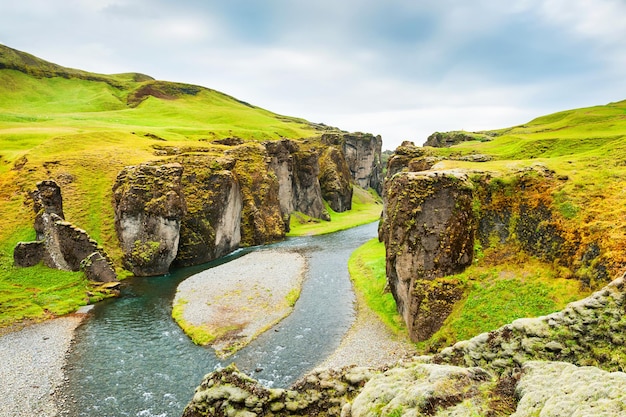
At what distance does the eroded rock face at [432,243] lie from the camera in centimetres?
2888

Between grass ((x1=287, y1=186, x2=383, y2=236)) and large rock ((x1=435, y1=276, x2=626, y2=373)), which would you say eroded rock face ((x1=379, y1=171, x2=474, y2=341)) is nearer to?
large rock ((x1=435, y1=276, x2=626, y2=373))

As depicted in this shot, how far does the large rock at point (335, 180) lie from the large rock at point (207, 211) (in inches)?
2709

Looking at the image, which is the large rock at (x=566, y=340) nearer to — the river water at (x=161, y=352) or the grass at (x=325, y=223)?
the river water at (x=161, y=352)

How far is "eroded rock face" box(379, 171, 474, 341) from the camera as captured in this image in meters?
28.9

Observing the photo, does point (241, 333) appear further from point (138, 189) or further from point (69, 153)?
point (69, 153)

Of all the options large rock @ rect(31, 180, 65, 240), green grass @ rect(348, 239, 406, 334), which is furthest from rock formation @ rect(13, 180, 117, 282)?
green grass @ rect(348, 239, 406, 334)

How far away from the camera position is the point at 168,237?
55.6 m

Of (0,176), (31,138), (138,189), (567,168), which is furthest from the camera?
(31,138)

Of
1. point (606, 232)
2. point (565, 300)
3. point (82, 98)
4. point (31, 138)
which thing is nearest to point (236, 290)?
point (565, 300)

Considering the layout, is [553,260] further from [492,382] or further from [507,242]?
[492,382]

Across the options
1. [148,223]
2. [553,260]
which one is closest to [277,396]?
[553,260]

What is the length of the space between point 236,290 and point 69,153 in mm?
53724

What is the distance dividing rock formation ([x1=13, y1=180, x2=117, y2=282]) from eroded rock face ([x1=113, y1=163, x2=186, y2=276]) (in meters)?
5.48

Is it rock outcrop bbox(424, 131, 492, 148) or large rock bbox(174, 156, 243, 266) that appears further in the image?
rock outcrop bbox(424, 131, 492, 148)
